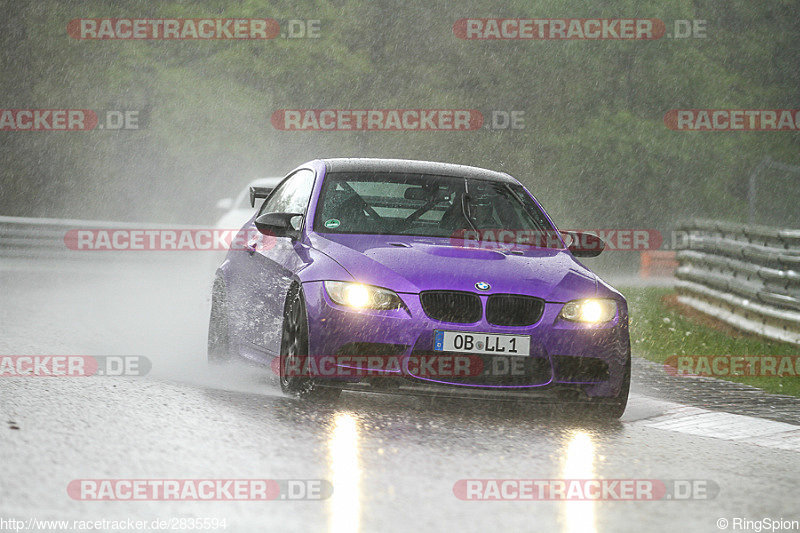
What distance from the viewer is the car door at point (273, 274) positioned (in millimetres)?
8297

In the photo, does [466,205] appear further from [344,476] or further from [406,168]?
[344,476]

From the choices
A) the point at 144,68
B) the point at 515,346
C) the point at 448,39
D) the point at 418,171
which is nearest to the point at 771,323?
the point at 418,171

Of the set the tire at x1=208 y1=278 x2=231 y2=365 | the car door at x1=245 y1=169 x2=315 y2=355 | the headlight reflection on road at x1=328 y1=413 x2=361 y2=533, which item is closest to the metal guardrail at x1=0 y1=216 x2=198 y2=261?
the tire at x1=208 y1=278 x2=231 y2=365

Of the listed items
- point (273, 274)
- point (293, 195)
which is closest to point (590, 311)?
point (273, 274)

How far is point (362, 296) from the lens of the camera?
7598 mm

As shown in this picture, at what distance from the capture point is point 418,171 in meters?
9.34

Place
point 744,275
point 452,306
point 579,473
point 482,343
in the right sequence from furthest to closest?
1. point 744,275
2. point 452,306
3. point 482,343
4. point 579,473

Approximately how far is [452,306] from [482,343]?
0.92ft

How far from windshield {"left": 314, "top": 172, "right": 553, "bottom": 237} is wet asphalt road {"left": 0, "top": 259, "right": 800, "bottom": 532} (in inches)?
44.6

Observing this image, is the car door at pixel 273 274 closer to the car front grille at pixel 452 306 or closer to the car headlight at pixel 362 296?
the car headlight at pixel 362 296

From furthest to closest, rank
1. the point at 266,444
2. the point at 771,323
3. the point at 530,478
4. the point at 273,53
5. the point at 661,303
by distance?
the point at 273,53 < the point at 661,303 < the point at 771,323 < the point at 266,444 < the point at 530,478

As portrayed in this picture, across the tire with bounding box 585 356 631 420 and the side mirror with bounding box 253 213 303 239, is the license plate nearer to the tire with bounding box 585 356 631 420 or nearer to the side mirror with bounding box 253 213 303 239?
the tire with bounding box 585 356 631 420

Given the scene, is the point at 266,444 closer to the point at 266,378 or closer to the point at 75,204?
the point at 266,378

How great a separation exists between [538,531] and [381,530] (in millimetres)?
616
